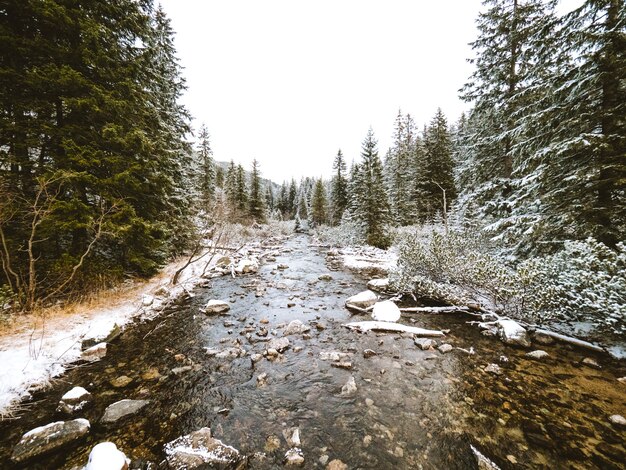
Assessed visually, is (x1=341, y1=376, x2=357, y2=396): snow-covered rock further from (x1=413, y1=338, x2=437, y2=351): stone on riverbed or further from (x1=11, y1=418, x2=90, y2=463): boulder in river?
(x1=11, y1=418, x2=90, y2=463): boulder in river

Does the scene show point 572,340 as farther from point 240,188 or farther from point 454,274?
point 240,188

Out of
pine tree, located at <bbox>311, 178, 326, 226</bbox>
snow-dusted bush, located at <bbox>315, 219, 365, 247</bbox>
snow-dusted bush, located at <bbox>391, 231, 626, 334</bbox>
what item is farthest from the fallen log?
pine tree, located at <bbox>311, 178, 326, 226</bbox>

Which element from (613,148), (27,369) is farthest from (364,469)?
(613,148)

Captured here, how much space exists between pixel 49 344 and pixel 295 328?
18.4 feet

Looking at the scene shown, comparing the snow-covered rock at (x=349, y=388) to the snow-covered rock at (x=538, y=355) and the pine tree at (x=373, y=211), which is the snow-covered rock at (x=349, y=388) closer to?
the snow-covered rock at (x=538, y=355)

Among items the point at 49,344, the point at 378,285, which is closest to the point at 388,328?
the point at 378,285

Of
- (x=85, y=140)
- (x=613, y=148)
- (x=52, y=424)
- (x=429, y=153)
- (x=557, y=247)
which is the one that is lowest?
(x=52, y=424)

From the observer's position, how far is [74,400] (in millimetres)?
4215

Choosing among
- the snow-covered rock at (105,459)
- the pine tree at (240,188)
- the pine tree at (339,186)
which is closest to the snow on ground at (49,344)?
the snow-covered rock at (105,459)

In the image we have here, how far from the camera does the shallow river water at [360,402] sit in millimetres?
3469

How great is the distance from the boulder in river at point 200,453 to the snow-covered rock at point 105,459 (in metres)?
0.58

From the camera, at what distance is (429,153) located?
27453mm

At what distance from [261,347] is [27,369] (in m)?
4.40

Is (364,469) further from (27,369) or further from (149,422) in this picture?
(27,369)
